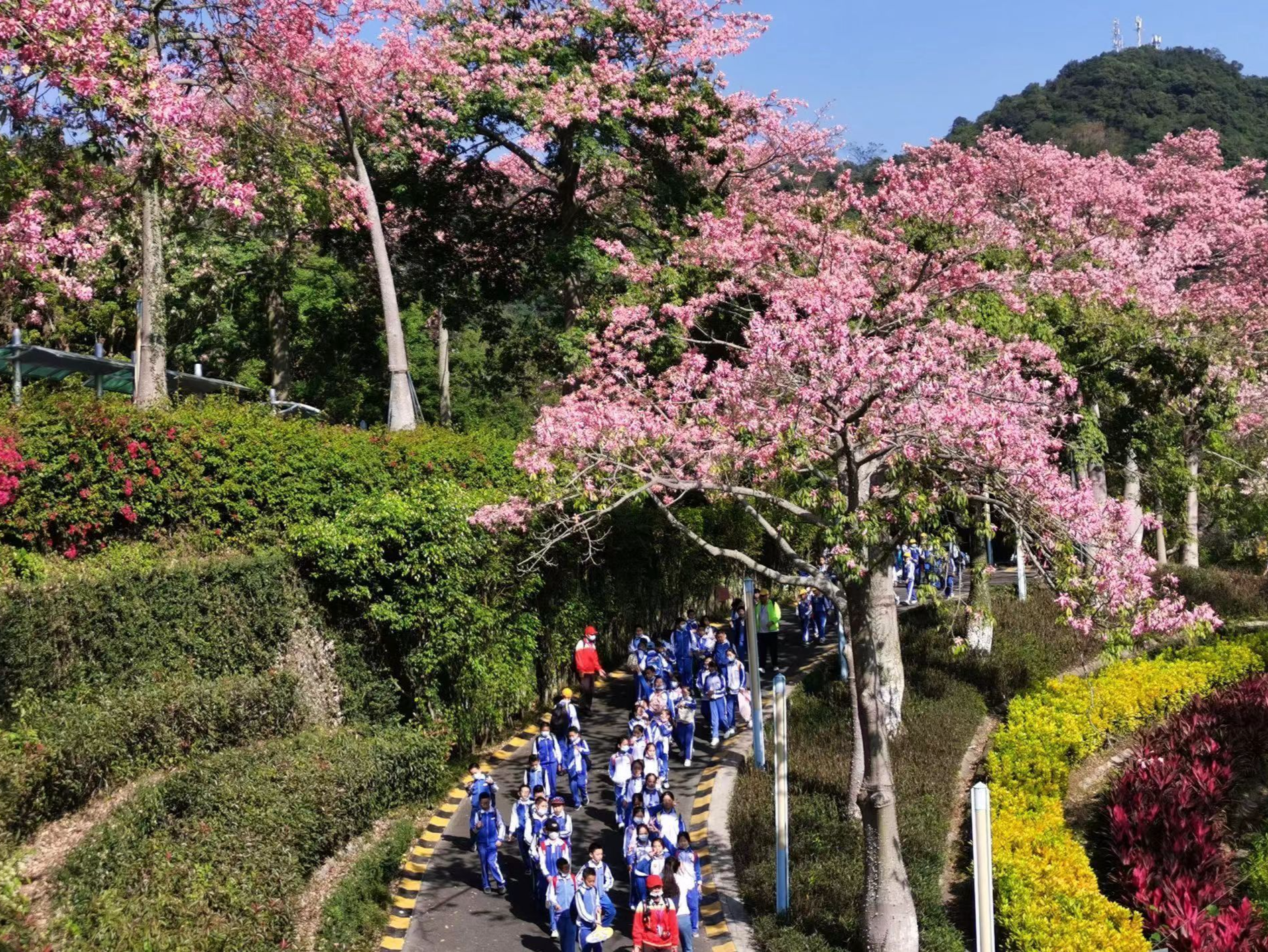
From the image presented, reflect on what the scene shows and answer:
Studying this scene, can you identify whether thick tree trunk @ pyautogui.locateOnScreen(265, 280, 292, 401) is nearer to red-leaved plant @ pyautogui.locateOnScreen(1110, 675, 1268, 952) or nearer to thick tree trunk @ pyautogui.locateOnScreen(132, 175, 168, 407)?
thick tree trunk @ pyautogui.locateOnScreen(132, 175, 168, 407)

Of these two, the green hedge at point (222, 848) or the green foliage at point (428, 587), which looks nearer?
the green hedge at point (222, 848)

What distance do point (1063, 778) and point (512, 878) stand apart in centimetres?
672

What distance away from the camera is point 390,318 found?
1961 centimetres

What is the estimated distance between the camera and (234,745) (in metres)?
12.3

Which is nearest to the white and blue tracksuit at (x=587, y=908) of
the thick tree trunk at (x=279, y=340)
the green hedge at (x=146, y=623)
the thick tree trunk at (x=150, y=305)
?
the green hedge at (x=146, y=623)

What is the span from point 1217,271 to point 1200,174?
13.0 ft

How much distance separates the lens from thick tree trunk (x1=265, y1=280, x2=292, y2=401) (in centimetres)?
2536

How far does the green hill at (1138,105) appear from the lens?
188 feet

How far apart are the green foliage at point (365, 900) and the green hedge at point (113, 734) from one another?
1.99 m

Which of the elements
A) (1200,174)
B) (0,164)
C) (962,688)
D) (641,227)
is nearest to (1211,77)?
(1200,174)

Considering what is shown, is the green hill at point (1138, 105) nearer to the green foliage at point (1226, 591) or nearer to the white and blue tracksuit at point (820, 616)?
the green foliage at point (1226, 591)

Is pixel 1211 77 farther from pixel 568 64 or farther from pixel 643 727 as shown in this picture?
pixel 643 727

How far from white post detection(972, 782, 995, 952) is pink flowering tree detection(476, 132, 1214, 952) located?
159 cm

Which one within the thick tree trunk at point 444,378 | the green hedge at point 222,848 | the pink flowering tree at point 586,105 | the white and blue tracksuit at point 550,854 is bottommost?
the white and blue tracksuit at point 550,854
